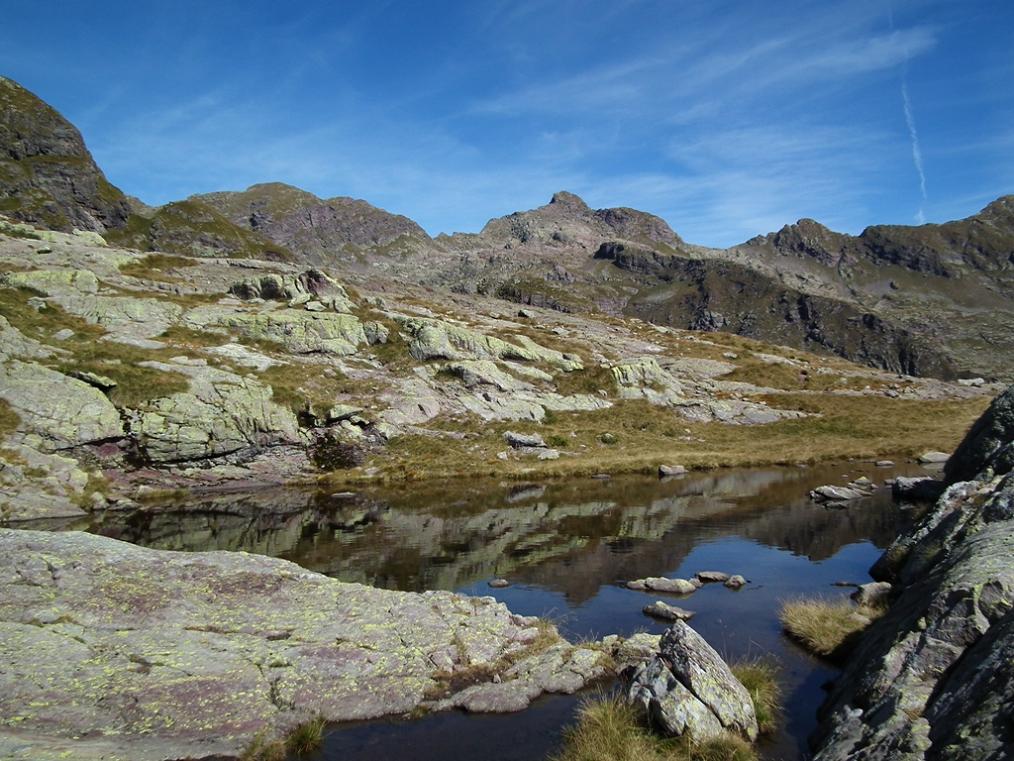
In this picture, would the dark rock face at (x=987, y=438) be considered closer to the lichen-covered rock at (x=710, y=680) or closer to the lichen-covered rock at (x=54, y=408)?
the lichen-covered rock at (x=710, y=680)

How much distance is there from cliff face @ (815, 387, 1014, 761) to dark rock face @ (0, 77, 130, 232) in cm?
22064

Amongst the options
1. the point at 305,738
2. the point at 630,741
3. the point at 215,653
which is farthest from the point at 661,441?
the point at 305,738

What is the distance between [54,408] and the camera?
4362 centimetres

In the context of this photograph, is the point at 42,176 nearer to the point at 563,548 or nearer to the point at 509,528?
the point at 509,528

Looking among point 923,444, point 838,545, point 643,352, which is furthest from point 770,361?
point 838,545

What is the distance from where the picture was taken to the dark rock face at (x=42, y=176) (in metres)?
176

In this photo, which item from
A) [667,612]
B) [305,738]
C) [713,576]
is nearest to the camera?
[305,738]

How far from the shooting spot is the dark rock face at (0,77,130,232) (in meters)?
176

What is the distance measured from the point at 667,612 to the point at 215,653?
16.6 metres

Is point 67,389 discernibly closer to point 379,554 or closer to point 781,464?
point 379,554

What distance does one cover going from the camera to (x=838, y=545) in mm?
32969

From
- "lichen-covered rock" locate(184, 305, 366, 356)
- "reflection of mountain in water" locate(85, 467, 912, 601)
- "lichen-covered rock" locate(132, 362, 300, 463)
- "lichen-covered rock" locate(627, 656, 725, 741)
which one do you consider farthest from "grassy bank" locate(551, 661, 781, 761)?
"lichen-covered rock" locate(184, 305, 366, 356)

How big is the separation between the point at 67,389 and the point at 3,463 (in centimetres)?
880

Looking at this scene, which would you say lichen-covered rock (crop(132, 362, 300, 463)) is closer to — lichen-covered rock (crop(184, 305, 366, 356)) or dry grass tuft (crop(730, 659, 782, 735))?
lichen-covered rock (crop(184, 305, 366, 356))
